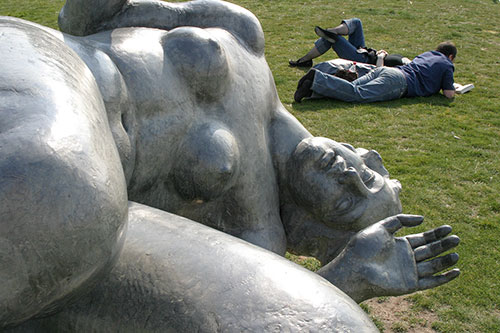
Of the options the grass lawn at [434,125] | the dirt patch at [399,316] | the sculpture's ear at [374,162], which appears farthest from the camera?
the grass lawn at [434,125]

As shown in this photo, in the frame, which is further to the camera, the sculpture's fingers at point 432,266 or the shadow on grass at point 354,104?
the shadow on grass at point 354,104

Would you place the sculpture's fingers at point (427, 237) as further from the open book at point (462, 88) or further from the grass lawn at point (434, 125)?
the open book at point (462, 88)

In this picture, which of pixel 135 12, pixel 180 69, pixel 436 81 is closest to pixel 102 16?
pixel 135 12

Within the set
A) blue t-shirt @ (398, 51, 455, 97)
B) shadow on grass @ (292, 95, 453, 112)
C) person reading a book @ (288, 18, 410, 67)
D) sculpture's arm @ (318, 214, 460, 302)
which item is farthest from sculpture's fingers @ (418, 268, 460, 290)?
person reading a book @ (288, 18, 410, 67)

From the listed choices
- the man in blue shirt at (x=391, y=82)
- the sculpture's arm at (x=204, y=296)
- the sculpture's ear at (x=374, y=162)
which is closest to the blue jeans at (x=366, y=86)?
the man in blue shirt at (x=391, y=82)

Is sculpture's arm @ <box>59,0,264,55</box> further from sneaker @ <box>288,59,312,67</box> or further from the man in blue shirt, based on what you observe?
sneaker @ <box>288,59,312,67</box>

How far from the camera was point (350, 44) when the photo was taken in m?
7.62

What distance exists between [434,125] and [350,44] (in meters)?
2.07

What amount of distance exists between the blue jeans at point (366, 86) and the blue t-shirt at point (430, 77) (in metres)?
0.12

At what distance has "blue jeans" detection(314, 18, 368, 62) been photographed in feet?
24.6

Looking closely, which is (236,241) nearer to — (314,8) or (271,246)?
(271,246)

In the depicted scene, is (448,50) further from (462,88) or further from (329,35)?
(329,35)

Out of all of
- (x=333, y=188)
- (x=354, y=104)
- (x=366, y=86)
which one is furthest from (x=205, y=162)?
(x=366, y=86)

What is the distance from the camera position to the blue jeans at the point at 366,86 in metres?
6.38
